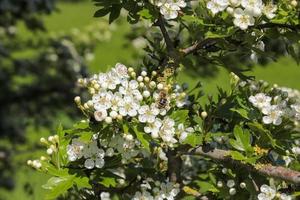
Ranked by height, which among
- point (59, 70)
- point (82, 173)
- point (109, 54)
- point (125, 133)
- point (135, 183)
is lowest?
point (109, 54)

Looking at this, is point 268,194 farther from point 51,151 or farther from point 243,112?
point 51,151

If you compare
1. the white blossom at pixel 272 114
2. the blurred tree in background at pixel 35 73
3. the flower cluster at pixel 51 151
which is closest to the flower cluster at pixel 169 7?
the white blossom at pixel 272 114

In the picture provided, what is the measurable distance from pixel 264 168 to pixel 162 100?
0.48m

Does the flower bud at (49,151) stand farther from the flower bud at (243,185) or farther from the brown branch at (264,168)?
the flower bud at (243,185)

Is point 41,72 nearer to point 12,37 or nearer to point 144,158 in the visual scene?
point 12,37

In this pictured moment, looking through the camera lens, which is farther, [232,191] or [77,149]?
[232,191]

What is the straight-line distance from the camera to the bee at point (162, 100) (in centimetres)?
266

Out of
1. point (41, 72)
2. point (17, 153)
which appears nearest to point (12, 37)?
point (41, 72)

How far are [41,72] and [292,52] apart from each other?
461 cm

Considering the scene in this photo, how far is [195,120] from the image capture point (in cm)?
292

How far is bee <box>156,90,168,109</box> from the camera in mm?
2660

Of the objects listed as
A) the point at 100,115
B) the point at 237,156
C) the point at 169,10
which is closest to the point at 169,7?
the point at 169,10

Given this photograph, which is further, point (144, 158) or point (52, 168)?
point (144, 158)

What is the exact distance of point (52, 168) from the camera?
2654mm
